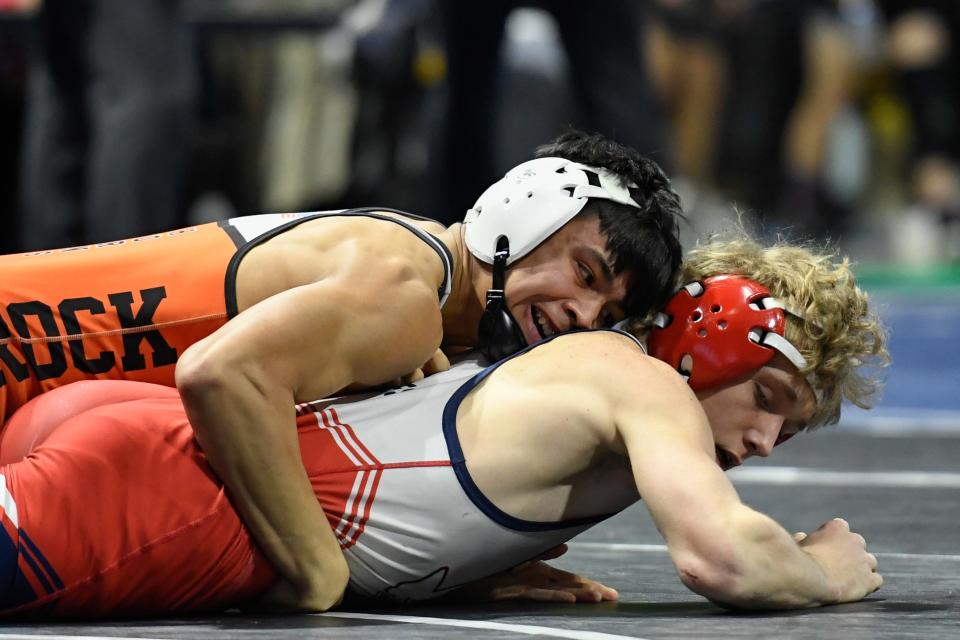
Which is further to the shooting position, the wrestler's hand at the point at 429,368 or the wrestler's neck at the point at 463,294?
the wrestler's neck at the point at 463,294

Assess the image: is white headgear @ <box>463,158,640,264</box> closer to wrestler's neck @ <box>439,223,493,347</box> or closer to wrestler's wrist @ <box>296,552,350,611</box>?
wrestler's neck @ <box>439,223,493,347</box>

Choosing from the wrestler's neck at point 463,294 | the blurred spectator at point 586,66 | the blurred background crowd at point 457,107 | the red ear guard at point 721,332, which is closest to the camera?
the red ear guard at point 721,332

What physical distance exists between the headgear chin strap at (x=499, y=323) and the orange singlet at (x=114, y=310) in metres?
0.14

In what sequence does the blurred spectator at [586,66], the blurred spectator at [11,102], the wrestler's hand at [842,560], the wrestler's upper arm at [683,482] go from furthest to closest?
the blurred spectator at [11,102], the blurred spectator at [586,66], the wrestler's hand at [842,560], the wrestler's upper arm at [683,482]

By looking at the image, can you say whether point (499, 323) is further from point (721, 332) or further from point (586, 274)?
point (721, 332)

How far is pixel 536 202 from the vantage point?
142 inches

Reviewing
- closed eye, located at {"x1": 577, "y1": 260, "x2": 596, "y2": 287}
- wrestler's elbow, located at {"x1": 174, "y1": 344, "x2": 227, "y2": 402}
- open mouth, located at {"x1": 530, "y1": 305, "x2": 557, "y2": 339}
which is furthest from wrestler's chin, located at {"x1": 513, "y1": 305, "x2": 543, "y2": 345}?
wrestler's elbow, located at {"x1": 174, "y1": 344, "x2": 227, "y2": 402}

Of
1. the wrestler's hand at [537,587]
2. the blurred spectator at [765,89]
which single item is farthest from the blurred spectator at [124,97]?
the blurred spectator at [765,89]

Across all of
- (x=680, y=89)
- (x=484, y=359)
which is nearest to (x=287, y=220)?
(x=484, y=359)

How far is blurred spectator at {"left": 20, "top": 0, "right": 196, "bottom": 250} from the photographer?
22.9 feet

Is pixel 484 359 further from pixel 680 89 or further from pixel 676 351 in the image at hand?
pixel 680 89

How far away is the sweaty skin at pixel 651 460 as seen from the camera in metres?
2.97

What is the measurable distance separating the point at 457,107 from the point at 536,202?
16.8ft

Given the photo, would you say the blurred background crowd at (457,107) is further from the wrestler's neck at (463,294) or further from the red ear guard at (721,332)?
the wrestler's neck at (463,294)
